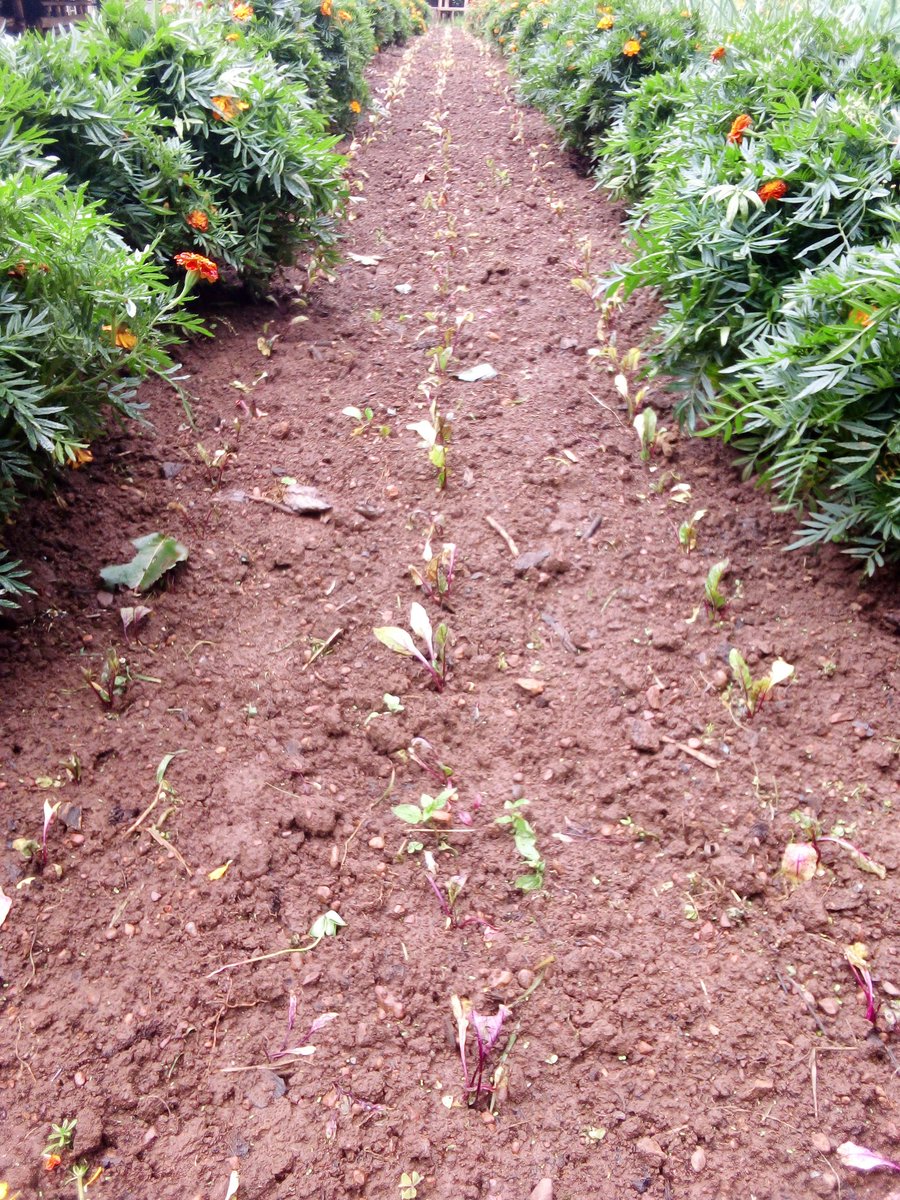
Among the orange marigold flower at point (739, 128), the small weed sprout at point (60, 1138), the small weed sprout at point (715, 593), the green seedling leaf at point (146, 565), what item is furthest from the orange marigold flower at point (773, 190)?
the small weed sprout at point (60, 1138)

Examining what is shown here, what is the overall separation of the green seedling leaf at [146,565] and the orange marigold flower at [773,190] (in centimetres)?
210

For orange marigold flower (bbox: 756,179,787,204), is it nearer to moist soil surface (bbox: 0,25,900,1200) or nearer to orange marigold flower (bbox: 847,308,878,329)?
orange marigold flower (bbox: 847,308,878,329)

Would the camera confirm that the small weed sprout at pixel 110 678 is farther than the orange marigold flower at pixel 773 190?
No

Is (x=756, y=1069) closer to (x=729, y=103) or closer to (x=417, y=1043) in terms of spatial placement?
(x=417, y=1043)

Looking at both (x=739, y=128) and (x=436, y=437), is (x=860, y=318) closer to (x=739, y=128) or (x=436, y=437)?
(x=739, y=128)

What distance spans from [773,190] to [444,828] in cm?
214

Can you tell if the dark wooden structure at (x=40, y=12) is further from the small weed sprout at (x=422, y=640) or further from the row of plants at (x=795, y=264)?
the small weed sprout at (x=422, y=640)

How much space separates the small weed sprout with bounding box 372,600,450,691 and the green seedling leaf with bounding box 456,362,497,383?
1.51 meters

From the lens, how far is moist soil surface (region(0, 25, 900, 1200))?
4.26 feet

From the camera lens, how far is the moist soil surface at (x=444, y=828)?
1299mm

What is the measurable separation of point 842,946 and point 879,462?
1.16 metres

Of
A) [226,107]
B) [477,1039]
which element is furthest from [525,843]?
[226,107]

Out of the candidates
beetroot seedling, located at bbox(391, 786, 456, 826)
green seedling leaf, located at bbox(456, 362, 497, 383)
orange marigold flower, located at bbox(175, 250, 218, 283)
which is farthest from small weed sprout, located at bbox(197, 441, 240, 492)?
beetroot seedling, located at bbox(391, 786, 456, 826)

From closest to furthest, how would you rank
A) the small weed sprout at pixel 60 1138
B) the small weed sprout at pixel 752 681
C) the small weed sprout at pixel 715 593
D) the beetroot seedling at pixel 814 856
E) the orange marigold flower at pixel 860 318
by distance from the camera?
the small weed sprout at pixel 60 1138 → the beetroot seedling at pixel 814 856 → the orange marigold flower at pixel 860 318 → the small weed sprout at pixel 752 681 → the small weed sprout at pixel 715 593
